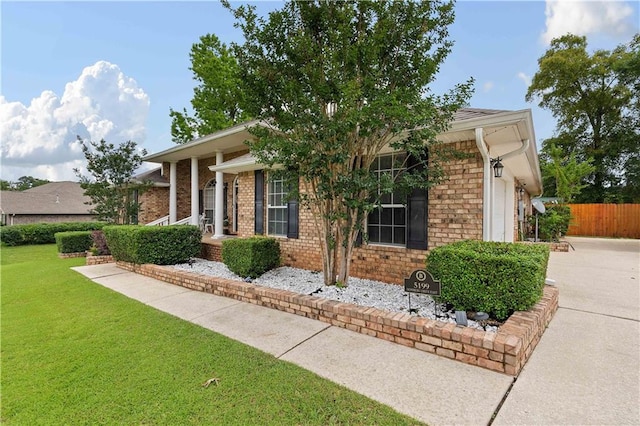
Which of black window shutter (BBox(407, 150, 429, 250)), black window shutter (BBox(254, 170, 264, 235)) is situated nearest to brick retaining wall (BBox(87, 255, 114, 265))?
black window shutter (BBox(254, 170, 264, 235))

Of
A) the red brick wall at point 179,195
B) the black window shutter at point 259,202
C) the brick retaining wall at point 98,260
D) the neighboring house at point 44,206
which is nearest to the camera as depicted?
the black window shutter at point 259,202

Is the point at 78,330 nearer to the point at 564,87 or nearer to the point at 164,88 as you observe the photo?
the point at 164,88

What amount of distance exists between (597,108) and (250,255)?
29029 millimetres

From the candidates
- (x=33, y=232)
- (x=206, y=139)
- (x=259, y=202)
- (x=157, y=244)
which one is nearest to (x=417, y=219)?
(x=259, y=202)

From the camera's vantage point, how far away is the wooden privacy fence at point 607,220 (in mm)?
18125

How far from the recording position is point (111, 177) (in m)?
12.2

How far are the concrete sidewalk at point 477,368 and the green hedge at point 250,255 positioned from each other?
1068 millimetres

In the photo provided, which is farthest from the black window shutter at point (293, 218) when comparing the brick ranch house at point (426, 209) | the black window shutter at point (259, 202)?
the black window shutter at point (259, 202)

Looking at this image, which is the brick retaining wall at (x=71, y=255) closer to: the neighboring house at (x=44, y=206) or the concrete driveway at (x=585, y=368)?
the concrete driveway at (x=585, y=368)

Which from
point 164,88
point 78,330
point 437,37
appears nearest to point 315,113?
point 437,37

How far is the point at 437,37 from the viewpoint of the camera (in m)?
4.51

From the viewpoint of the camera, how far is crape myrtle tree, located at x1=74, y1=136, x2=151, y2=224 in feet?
39.0

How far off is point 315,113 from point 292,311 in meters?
3.07

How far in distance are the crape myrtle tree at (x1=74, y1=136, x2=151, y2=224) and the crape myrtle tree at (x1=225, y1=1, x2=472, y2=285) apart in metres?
10.2
